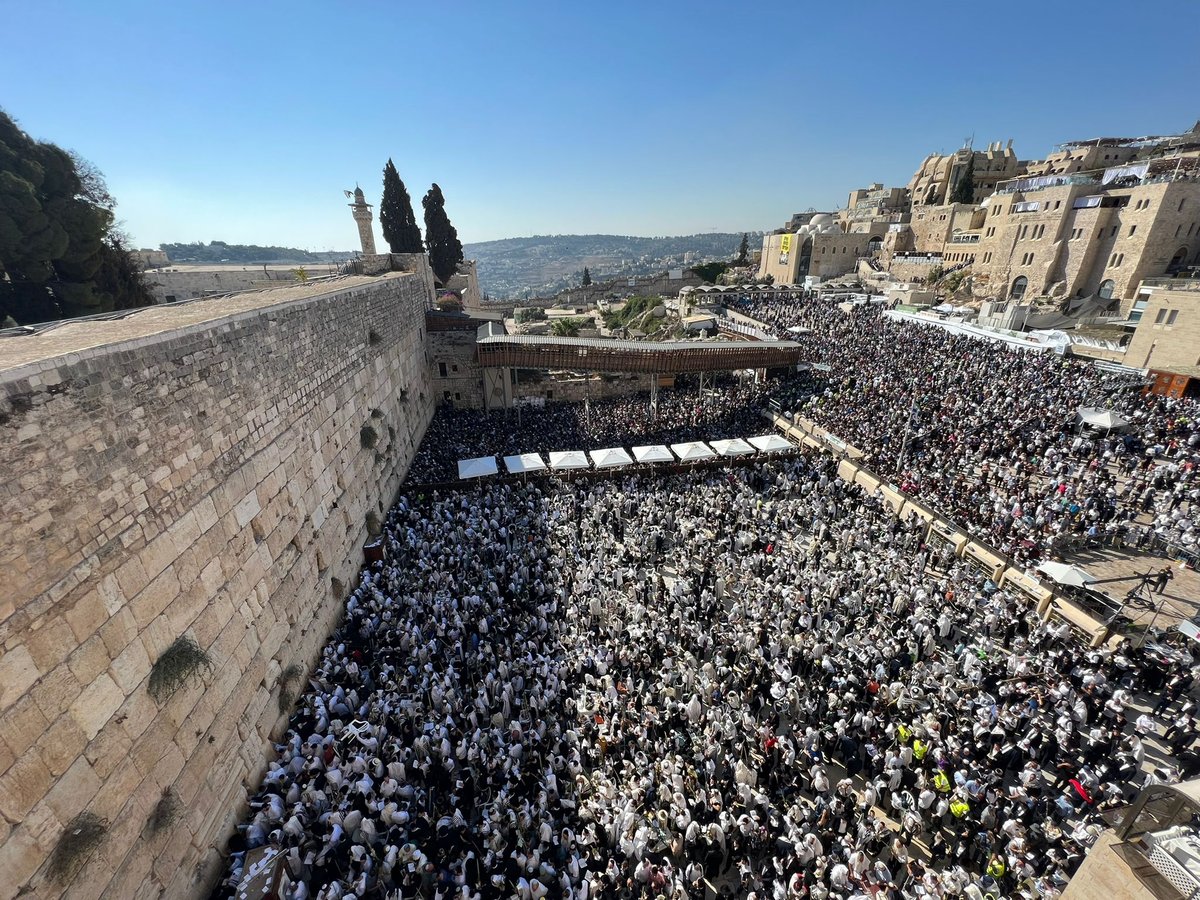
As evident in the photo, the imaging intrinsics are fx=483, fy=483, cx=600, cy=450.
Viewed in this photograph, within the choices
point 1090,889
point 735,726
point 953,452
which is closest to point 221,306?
point 735,726

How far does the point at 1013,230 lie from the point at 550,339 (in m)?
35.6

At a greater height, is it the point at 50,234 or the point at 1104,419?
the point at 50,234

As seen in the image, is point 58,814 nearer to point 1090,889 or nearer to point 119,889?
point 119,889

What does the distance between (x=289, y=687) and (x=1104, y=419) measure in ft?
74.6

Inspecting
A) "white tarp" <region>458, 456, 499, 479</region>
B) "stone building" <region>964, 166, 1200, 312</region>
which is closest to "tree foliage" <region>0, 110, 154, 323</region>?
"white tarp" <region>458, 456, 499, 479</region>

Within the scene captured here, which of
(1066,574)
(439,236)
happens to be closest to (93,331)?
(1066,574)

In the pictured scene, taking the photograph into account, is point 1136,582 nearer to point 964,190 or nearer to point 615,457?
point 615,457

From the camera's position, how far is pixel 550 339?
81.1 feet

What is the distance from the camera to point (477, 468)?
1669cm

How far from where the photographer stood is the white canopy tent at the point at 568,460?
1694 cm

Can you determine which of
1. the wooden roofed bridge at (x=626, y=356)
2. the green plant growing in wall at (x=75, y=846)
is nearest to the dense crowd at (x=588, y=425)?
the wooden roofed bridge at (x=626, y=356)

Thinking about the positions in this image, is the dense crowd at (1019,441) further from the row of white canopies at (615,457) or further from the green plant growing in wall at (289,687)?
the green plant growing in wall at (289,687)

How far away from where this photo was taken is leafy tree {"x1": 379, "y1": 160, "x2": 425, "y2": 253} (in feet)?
101

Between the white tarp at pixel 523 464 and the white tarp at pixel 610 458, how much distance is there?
1899 mm
